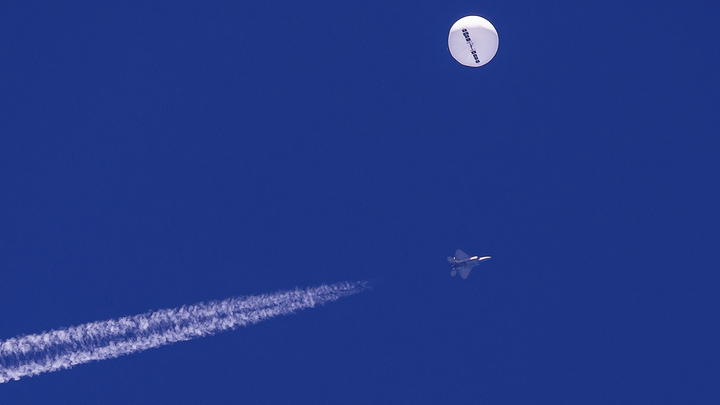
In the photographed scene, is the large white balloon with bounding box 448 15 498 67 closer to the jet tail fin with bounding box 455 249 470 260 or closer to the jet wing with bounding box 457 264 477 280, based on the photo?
the jet tail fin with bounding box 455 249 470 260

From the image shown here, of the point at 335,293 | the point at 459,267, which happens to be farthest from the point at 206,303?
the point at 459,267

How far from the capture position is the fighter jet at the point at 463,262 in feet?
175

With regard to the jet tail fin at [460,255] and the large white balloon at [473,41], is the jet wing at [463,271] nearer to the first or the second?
the jet tail fin at [460,255]

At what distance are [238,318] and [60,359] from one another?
1504cm

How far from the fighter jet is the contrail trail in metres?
9.00

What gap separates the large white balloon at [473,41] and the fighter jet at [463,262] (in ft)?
59.2

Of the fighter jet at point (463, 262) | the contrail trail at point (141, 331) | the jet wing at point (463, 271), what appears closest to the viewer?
the contrail trail at point (141, 331)

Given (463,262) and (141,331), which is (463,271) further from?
(141,331)

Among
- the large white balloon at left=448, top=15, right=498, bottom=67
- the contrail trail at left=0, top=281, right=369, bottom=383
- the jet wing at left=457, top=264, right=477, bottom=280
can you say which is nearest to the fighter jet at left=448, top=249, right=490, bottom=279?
the jet wing at left=457, top=264, right=477, bottom=280

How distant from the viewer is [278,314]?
5312 cm

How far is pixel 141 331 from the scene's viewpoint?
48969mm

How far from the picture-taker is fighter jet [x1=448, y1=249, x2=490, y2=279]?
53.4m

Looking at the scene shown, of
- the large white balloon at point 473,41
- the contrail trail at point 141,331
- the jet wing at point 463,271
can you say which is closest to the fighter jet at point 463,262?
the jet wing at point 463,271

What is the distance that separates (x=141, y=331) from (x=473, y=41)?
38555mm
